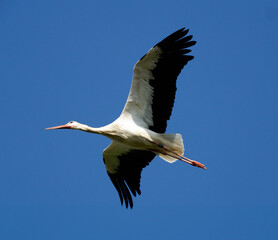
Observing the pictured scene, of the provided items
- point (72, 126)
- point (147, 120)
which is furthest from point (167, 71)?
point (72, 126)

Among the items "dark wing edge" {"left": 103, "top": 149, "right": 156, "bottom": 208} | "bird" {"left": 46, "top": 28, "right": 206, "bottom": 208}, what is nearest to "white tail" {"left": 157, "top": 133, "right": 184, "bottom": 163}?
"bird" {"left": 46, "top": 28, "right": 206, "bottom": 208}

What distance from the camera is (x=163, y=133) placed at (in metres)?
9.87

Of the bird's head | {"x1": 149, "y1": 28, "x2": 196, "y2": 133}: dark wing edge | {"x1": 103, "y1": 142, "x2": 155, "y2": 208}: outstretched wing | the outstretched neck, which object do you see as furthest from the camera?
{"x1": 103, "y1": 142, "x2": 155, "y2": 208}: outstretched wing

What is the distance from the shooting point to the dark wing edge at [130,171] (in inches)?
418

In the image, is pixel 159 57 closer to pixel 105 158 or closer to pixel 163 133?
pixel 163 133

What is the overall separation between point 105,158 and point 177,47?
2.94m

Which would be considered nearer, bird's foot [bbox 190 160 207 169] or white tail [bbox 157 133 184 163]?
white tail [bbox 157 133 184 163]

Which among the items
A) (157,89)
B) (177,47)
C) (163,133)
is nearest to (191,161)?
(163,133)

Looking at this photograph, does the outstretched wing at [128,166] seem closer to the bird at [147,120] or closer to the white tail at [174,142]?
the bird at [147,120]

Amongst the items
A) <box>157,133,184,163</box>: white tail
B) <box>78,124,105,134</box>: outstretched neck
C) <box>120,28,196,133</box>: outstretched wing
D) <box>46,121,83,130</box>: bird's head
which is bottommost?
<box>157,133,184,163</box>: white tail

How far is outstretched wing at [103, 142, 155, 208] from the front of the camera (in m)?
10.6

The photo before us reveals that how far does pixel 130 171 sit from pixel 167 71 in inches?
97.1

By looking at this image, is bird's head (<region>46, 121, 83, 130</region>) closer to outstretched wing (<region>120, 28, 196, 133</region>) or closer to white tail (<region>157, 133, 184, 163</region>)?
outstretched wing (<region>120, 28, 196, 133</region>)

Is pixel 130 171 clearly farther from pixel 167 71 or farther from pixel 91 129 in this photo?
pixel 167 71
